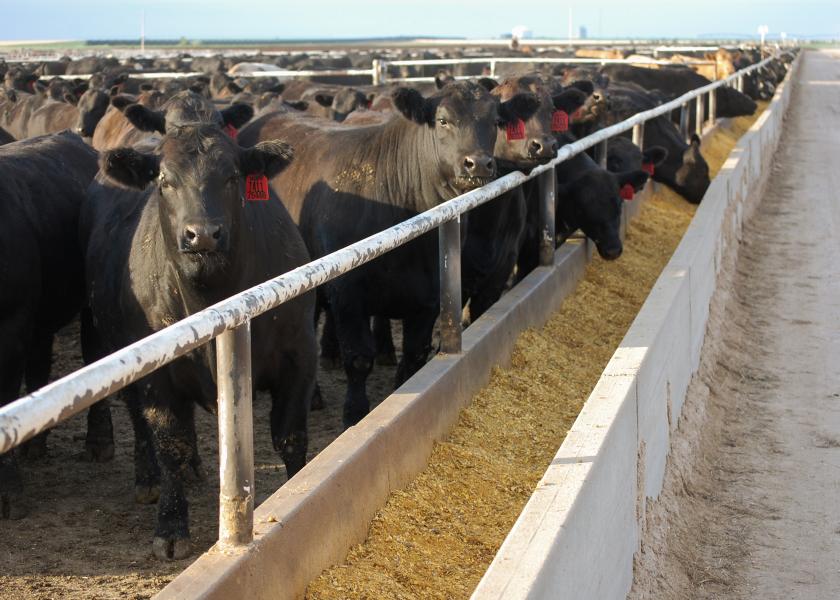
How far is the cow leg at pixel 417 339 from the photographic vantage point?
6.90 m

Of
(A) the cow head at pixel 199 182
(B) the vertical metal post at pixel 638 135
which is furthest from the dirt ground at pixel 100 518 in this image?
(B) the vertical metal post at pixel 638 135

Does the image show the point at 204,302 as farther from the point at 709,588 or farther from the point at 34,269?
the point at 709,588

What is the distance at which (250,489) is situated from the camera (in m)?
3.39

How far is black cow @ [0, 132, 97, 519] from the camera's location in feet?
19.2

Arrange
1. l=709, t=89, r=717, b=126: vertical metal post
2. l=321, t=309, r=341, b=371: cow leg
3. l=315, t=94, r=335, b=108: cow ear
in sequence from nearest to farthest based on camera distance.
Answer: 1. l=321, t=309, r=341, b=371: cow leg
2. l=315, t=94, r=335, b=108: cow ear
3. l=709, t=89, r=717, b=126: vertical metal post

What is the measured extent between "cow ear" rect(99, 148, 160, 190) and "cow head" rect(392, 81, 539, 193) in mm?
2324

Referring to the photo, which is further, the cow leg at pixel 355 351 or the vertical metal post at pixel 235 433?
the cow leg at pixel 355 351

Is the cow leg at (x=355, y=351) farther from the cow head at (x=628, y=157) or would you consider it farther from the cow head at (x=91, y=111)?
the cow head at (x=91, y=111)

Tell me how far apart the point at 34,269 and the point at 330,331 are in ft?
8.60

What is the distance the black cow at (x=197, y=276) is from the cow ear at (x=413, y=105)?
1.65 m

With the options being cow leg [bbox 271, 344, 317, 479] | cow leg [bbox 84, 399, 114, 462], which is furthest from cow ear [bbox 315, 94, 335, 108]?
cow leg [bbox 271, 344, 317, 479]

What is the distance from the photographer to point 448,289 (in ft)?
18.7

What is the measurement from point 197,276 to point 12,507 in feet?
5.51

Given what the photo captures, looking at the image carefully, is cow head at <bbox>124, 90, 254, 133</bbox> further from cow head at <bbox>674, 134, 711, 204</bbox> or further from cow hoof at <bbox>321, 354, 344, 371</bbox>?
cow head at <bbox>674, 134, 711, 204</bbox>
